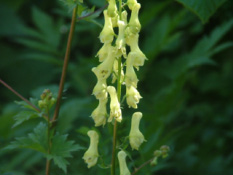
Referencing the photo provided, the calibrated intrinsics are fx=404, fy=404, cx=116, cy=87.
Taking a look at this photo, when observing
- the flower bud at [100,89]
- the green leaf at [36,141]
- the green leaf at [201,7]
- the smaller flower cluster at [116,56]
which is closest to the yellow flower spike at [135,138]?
the smaller flower cluster at [116,56]

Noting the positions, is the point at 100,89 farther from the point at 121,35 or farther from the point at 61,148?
the point at 61,148

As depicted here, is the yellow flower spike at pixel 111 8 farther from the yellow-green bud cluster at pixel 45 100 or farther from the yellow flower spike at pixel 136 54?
the yellow-green bud cluster at pixel 45 100

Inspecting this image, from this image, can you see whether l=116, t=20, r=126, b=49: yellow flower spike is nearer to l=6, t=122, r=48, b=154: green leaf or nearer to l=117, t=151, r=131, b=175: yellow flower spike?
l=117, t=151, r=131, b=175: yellow flower spike

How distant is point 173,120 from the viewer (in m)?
4.33

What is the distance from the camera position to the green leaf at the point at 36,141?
223cm

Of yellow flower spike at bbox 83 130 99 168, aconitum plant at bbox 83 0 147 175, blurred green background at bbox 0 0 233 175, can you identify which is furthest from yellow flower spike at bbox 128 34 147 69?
Result: blurred green background at bbox 0 0 233 175

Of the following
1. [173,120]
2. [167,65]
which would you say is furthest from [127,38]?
[167,65]

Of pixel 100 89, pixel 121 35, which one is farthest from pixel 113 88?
pixel 121 35

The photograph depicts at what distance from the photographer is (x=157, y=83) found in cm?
490

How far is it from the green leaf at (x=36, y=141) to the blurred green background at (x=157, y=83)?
0.28 meters

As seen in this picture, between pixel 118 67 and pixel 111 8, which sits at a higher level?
pixel 111 8

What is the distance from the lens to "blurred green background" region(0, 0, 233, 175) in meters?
3.59

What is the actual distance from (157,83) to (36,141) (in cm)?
279

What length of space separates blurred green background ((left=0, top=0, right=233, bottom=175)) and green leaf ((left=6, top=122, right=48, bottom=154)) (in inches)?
10.9
